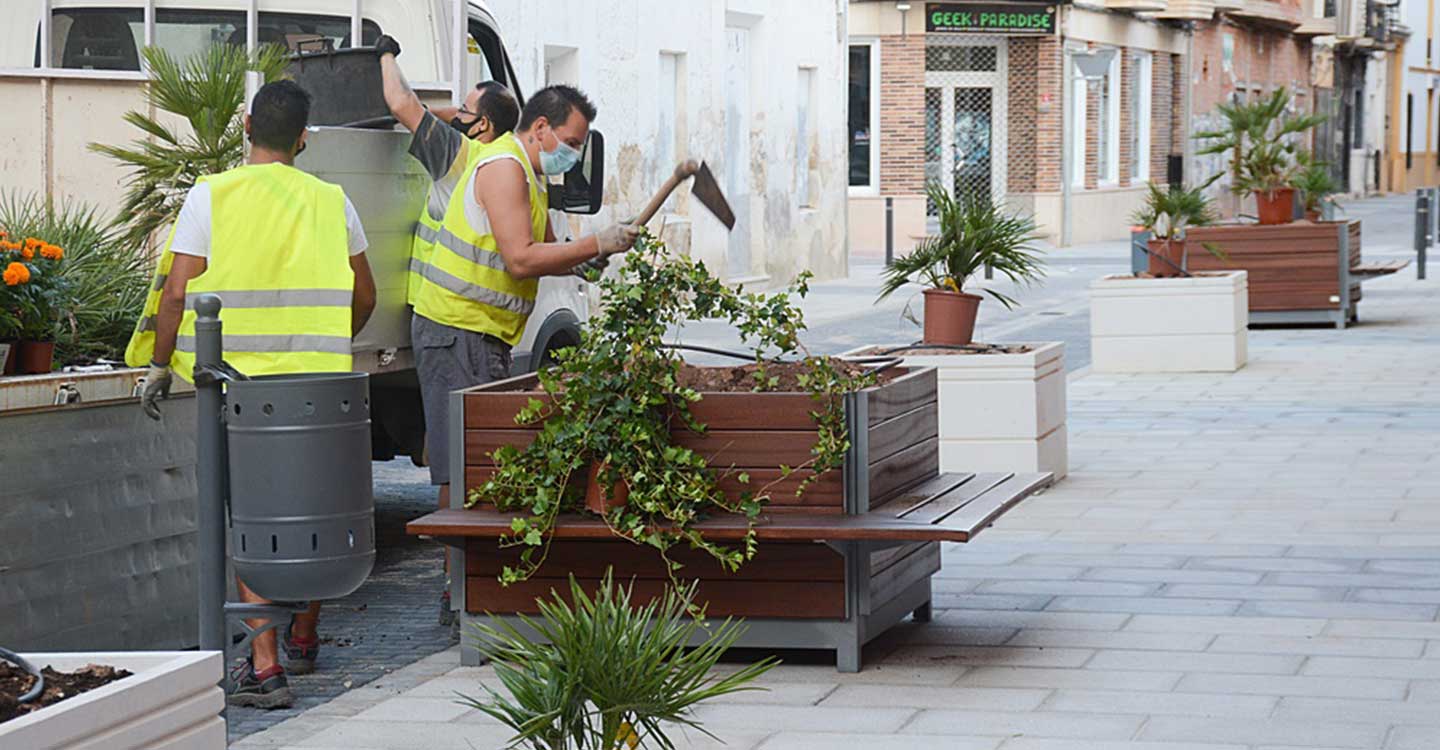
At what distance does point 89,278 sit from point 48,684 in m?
3.33

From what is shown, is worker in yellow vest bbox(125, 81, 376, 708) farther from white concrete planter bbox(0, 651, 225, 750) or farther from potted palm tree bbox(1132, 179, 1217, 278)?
potted palm tree bbox(1132, 179, 1217, 278)

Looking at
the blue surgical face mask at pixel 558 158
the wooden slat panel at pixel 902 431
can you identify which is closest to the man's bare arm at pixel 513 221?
the blue surgical face mask at pixel 558 158

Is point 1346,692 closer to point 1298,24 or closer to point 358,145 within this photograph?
point 358,145

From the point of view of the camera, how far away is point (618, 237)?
6.41m

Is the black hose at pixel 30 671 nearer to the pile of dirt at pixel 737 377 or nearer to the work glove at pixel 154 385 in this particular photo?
the work glove at pixel 154 385

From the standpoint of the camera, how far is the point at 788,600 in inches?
244

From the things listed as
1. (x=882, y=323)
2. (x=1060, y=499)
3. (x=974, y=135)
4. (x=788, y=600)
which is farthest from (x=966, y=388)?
(x=974, y=135)

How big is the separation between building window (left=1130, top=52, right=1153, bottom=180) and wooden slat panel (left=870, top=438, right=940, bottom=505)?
35.8 meters

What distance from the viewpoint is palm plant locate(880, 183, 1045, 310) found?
365 inches

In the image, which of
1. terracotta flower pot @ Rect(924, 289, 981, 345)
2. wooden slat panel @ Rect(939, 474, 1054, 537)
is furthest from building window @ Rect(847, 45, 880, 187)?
wooden slat panel @ Rect(939, 474, 1054, 537)

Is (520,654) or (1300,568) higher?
(520,654)

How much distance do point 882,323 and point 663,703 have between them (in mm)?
16288

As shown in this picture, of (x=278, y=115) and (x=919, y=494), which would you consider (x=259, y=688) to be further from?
(x=919, y=494)

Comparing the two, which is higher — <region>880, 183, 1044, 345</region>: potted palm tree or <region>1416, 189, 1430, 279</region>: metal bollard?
<region>880, 183, 1044, 345</region>: potted palm tree
